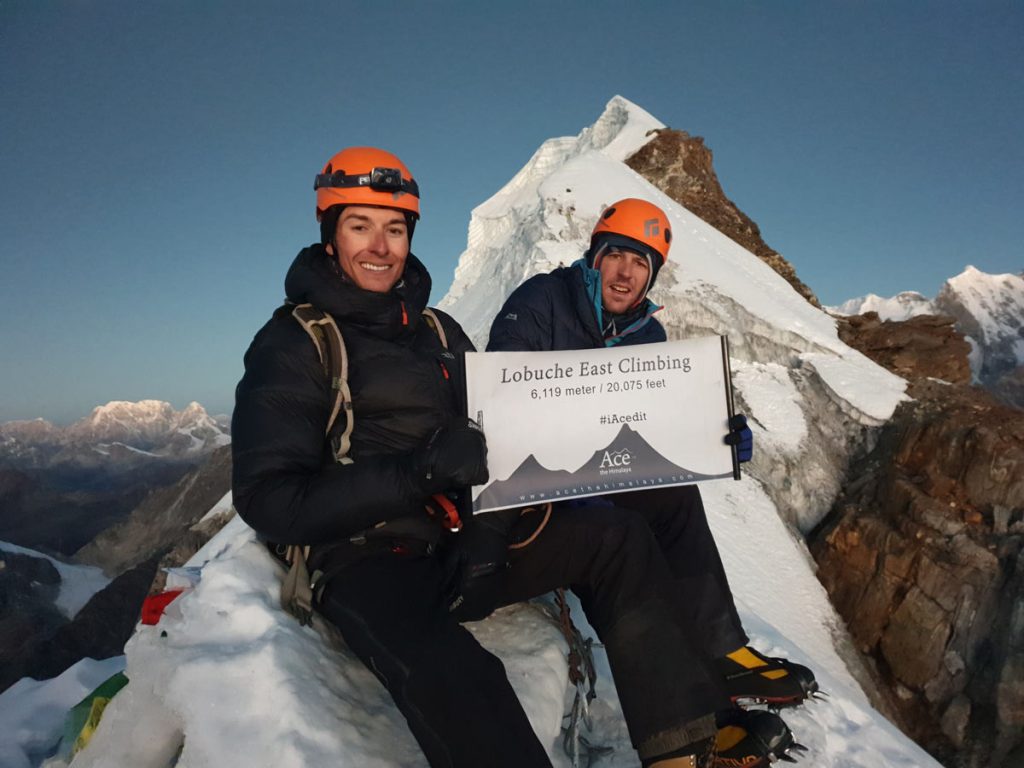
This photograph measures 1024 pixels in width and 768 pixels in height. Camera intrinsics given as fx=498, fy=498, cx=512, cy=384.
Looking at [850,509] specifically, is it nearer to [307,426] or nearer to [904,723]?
[904,723]

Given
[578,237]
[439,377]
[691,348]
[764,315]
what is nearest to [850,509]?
[764,315]

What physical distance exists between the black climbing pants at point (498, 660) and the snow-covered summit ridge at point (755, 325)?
36.0ft

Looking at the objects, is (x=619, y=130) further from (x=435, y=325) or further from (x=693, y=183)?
(x=435, y=325)

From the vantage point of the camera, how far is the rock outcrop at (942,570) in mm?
9766

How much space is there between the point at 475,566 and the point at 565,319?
2.37 metres

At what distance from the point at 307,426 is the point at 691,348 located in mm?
2282

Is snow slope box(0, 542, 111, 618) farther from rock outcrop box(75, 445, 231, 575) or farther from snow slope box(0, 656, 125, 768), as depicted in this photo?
snow slope box(0, 656, 125, 768)

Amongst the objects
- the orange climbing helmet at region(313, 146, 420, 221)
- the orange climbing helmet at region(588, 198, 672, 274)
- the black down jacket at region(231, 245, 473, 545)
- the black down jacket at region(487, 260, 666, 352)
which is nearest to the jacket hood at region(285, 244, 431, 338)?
the black down jacket at region(231, 245, 473, 545)

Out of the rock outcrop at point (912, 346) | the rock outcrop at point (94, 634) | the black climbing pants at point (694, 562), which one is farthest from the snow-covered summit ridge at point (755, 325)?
the rock outcrop at point (94, 634)

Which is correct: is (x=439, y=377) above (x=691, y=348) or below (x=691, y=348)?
below

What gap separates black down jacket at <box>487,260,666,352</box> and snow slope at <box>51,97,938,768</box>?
2014 mm

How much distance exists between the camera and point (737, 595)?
7.89 meters

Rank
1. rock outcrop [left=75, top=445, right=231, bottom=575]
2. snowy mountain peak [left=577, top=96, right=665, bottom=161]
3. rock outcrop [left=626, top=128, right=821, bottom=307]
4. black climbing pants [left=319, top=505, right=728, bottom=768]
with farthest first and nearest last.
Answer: rock outcrop [left=75, top=445, right=231, bottom=575]
snowy mountain peak [left=577, top=96, right=665, bottom=161]
rock outcrop [left=626, top=128, right=821, bottom=307]
black climbing pants [left=319, top=505, right=728, bottom=768]

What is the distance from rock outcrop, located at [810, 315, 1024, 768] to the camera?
9.77 metres
